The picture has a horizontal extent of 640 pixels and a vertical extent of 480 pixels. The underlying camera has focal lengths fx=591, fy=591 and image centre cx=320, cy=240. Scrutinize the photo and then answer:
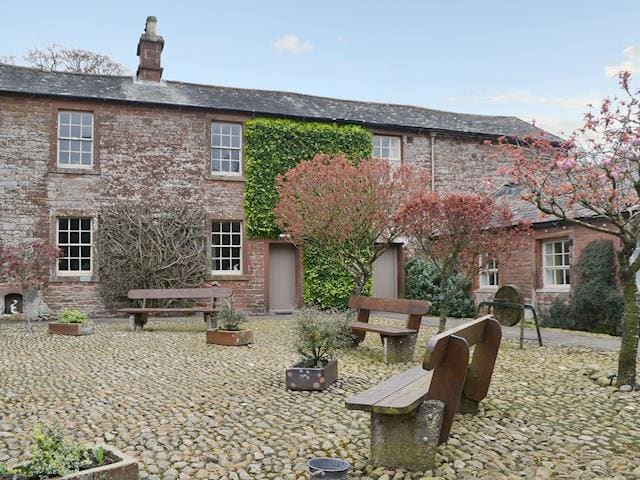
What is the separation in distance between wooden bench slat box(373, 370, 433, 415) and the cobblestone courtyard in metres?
0.46

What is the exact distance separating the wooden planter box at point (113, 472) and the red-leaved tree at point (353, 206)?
28.3 feet

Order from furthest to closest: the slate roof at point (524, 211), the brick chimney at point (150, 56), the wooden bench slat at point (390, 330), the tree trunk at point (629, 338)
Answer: the brick chimney at point (150, 56), the slate roof at point (524, 211), the wooden bench slat at point (390, 330), the tree trunk at point (629, 338)

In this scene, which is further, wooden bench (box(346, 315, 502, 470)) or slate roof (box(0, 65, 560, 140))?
slate roof (box(0, 65, 560, 140))

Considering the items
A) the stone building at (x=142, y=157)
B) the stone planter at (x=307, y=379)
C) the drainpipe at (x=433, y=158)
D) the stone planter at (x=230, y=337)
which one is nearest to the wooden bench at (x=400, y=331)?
the stone planter at (x=307, y=379)

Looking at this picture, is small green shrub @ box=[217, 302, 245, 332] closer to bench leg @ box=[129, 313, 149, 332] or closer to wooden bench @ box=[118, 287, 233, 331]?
wooden bench @ box=[118, 287, 233, 331]

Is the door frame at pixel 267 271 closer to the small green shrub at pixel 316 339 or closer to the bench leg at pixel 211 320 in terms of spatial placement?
the bench leg at pixel 211 320

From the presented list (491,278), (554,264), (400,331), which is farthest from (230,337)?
(491,278)

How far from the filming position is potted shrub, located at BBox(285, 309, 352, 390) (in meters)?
6.70

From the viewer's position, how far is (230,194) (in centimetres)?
1819

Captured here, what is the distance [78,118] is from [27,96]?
1.42m

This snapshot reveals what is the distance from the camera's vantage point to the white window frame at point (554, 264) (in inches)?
610

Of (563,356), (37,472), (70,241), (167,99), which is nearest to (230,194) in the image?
(167,99)

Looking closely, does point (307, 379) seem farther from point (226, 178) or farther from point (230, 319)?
point (226, 178)

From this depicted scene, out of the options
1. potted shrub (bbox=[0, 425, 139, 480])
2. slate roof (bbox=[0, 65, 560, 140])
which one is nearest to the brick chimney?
slate roof (bbox=[0, 65, 560, 140])
